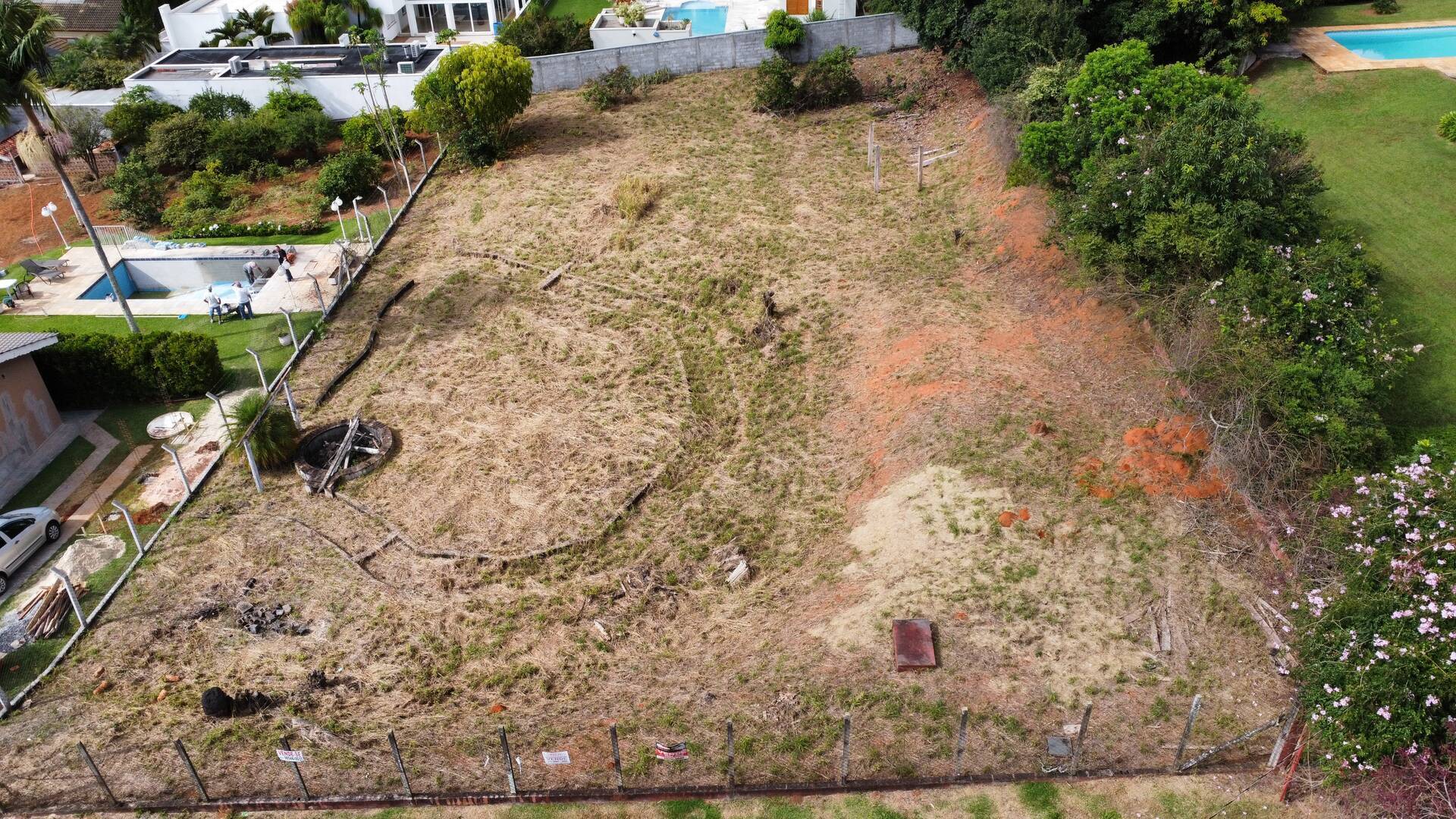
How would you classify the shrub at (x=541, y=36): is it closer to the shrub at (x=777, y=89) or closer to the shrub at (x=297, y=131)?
the shrub at (x=297, y=131)

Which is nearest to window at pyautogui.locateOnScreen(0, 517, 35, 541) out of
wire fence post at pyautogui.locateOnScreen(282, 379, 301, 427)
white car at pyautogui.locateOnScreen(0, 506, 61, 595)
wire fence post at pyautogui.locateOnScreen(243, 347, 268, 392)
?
white car at pyautogui.locateOnScreen(0, 506, 61, 595)

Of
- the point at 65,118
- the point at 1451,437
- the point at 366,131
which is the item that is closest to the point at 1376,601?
the point at 1451,437

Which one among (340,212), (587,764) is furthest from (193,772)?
(340,212)

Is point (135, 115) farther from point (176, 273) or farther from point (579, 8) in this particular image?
point (579, 8)

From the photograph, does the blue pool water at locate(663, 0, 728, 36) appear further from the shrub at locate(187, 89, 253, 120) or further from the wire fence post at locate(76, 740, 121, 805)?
the wire fence post at locate(76, 740, 121, 805)

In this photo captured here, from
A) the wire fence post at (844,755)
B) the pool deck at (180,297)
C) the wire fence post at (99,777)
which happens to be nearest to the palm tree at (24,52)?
the pool deck at (180,297)
